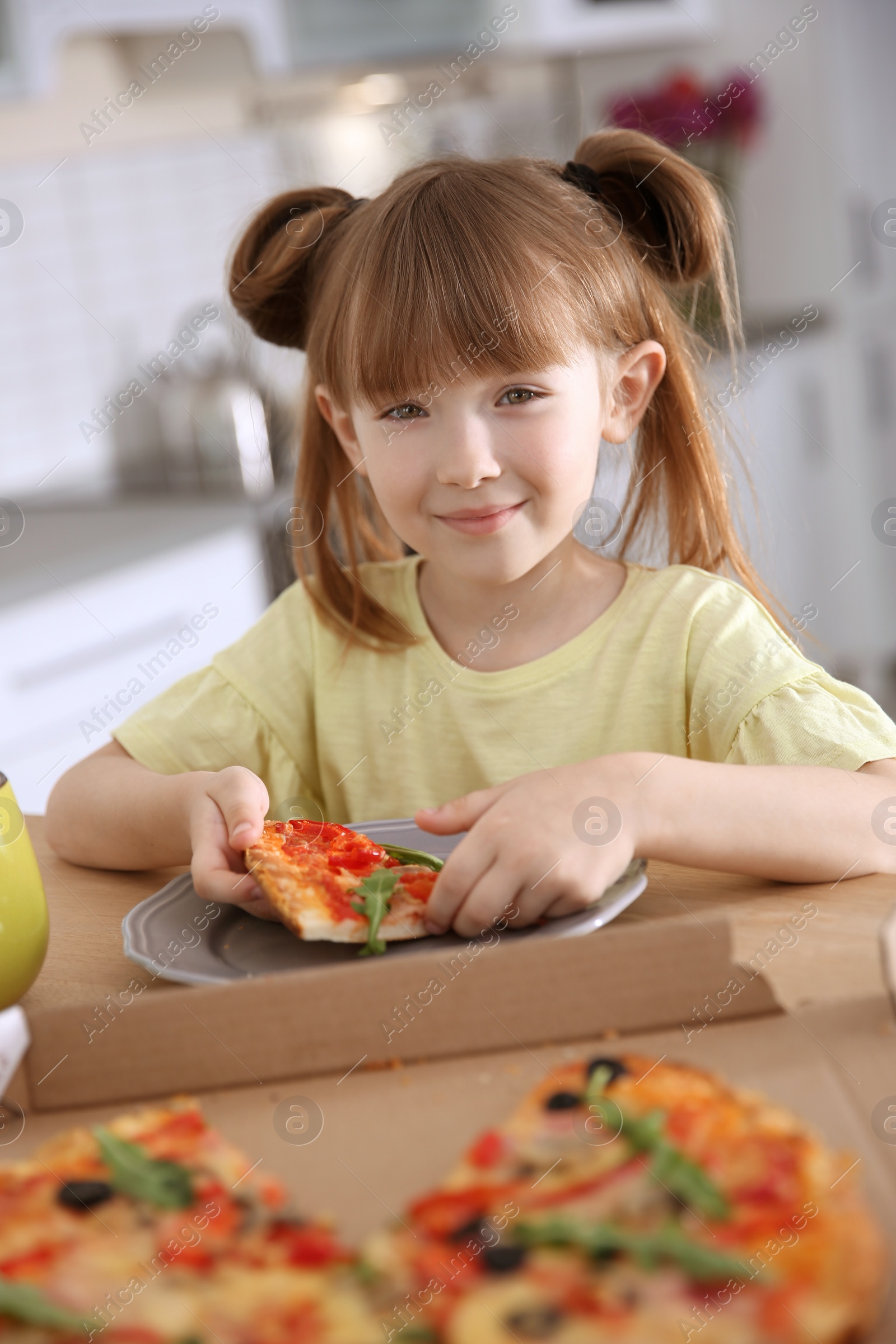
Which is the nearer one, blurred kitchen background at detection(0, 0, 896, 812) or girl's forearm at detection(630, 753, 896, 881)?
girl's forearm at detection(630, 753, 896, 881)

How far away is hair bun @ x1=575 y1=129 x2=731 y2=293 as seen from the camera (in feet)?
3.55

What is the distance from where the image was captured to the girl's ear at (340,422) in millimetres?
1130

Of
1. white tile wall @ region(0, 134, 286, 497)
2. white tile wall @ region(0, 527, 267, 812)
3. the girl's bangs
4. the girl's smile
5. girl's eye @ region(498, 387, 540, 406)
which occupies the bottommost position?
white tile wall @ region(0, 527, 267, 812)

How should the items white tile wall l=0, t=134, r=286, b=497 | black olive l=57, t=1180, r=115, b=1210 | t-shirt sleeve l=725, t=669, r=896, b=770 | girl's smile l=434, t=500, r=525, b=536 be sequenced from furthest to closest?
white tile wall l=0, t=134, r=286, b=497 < girl's smile l=434, t=500, r=525, b=536 < t-shirt sleeve l=725, t=669, r=896, b=770 < black olive l=57, t=1180, r=115, b=1210

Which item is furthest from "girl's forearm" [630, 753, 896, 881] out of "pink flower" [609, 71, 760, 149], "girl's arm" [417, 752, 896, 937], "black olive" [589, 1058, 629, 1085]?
"pink flower" [609, 71, 760, 149]

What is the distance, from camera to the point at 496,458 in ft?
3.25

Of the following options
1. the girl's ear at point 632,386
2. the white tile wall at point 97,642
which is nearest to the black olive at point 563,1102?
the girl's ear at point 632,386

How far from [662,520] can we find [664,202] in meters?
0.29

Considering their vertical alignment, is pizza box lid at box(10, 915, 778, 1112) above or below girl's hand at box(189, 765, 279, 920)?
below

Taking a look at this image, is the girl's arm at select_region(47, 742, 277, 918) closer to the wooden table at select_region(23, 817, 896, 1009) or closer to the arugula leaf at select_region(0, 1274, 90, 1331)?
the wooden table at select_region(23, 817, 896, 1009)

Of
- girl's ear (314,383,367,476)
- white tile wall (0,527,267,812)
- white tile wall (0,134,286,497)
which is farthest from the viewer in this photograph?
white tile wall (0,134,286,497)

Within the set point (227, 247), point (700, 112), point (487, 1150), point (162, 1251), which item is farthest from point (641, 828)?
point (700, 112)

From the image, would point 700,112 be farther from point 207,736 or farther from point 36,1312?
point 36,1312

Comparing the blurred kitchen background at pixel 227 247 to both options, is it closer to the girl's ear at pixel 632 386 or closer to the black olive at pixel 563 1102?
the girl's ear at pixel 632 386
